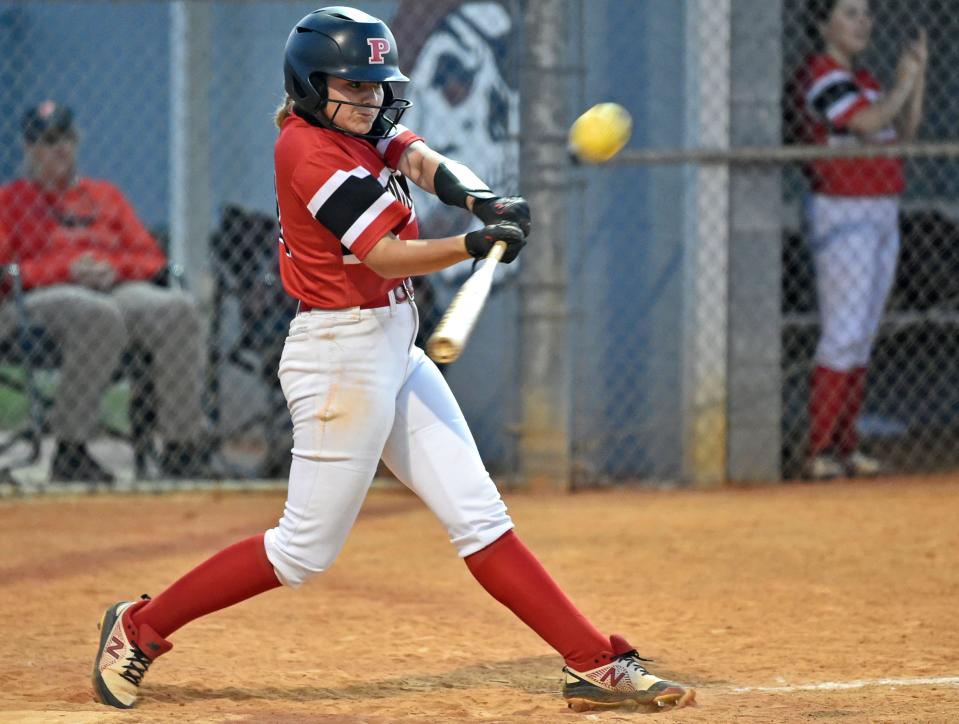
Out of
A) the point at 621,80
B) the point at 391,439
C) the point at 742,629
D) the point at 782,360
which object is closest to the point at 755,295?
the point at 782,360

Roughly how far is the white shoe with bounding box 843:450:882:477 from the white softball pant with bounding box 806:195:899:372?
0.48 m

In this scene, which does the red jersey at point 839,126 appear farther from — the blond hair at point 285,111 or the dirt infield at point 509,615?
the blond hair at point 285,111

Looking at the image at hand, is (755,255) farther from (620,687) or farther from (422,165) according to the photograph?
(620,687)

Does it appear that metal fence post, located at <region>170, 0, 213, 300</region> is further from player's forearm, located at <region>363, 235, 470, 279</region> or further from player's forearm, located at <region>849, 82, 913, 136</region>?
player's forearm, located at <region>363, 235, 470, 279</region>

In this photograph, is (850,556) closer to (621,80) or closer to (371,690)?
(371,690)

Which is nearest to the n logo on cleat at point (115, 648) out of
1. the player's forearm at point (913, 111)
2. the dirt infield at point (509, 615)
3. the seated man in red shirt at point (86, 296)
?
the dirt infield at point (509, 615)

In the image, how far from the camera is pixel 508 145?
7254 mm

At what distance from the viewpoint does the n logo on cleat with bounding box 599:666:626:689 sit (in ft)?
11.3

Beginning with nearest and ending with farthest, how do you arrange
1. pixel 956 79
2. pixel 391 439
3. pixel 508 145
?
pixel 391 439 → pixel 508 145 → pixel 956 79

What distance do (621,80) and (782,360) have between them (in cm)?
177

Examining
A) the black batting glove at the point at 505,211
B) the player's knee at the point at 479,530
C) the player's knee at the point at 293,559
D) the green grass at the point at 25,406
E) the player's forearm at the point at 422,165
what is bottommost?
the green grass at the point at 25,406

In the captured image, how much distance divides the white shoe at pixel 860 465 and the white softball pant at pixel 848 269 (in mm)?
482

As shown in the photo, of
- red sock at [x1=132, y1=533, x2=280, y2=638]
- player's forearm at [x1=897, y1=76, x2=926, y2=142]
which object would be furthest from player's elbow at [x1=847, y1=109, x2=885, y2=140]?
red sock at [x1=132, y1=533, x2=280, y2=638]

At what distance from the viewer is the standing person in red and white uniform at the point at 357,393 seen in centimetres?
341
